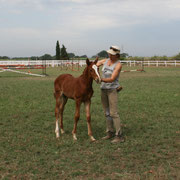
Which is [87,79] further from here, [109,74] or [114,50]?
[114,50]

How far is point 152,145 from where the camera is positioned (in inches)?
243

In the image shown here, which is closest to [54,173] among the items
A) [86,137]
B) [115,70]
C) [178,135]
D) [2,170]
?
[2,170]

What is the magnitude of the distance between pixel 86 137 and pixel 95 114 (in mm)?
2745

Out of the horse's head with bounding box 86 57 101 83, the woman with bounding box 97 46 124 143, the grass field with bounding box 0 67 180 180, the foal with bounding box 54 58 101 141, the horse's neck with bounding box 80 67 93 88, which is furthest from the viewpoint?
the horse's neck with bounding box 80 67 93 88

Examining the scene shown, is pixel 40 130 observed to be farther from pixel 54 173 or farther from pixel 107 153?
pixel 54 173

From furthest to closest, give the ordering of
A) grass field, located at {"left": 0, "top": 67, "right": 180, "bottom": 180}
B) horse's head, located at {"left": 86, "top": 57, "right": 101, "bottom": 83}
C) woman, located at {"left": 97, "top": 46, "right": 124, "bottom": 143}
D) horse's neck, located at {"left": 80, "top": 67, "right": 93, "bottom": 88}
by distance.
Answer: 1. horse's neck, located at {"left": 80, "top": 67, "right": 93, "bottom": 88}
2. woman, located at {"left": 97, "top": 46, "right": 124, "bottom": 143}
3. horse's head, located at {"left": 86, "top": 57, "right": 101, "bottom": 83}
4. grass field, located at {"left": 0, "top": 67, "right": 180, "bottom": 180}

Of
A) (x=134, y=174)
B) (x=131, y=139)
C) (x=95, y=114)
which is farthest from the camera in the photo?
(x=95, y=114)

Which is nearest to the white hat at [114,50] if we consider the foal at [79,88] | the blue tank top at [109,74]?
the blue tank top at [109,74]

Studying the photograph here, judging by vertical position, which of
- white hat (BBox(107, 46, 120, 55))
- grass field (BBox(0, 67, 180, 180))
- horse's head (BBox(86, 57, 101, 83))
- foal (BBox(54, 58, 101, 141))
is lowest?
grass field (BBox(0, 67, 180, 180))

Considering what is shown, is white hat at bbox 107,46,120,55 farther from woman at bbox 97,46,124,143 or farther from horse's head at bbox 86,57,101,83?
horse's head at bbox 86,57,101,83

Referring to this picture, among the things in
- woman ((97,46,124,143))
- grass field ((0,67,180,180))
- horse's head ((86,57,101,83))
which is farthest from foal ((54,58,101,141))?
grass field ((0,67,180,180))

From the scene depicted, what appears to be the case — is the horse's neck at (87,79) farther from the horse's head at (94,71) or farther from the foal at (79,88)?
the horse's head at (94,71)

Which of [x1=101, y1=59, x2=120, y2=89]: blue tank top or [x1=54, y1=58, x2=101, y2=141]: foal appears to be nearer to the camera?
[x1=54, y1=58, x2=101, y2=141]: foal

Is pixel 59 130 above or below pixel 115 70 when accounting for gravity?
below
